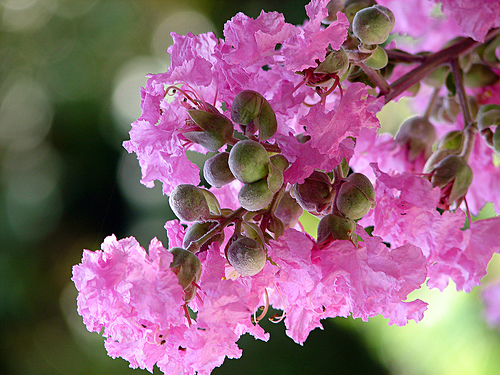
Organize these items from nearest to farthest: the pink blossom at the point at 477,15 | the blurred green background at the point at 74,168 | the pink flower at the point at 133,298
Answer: the pink flower at the point at 133,298 < the pink blossom at the point at 477,15 < the blurred green background at the point at 74,168

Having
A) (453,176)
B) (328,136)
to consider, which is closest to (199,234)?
(328,136)

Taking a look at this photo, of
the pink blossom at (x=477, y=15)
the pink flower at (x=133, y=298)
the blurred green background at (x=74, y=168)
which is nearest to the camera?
the pink flower at (x=133, y=298)

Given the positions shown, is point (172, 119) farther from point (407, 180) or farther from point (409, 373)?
point (409, 373)

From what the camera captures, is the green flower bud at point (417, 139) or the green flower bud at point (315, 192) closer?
the green flower bud at point (315, 192)

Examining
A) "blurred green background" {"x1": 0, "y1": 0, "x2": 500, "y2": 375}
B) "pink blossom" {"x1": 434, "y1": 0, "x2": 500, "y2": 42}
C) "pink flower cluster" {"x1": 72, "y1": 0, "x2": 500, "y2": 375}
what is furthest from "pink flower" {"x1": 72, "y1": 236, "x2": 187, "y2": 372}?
"blurred green background" {"x1": 0, "y1": 0, "x2": 500, "y2": 375}

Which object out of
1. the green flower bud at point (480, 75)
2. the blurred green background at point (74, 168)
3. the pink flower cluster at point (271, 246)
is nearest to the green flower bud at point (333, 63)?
the pink flower cluster at point (271, 246)

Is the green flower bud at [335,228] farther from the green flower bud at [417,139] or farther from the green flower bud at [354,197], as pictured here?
the green flower bud at [417,139]

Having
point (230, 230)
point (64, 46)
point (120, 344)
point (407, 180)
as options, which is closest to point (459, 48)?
point (407, 180)
